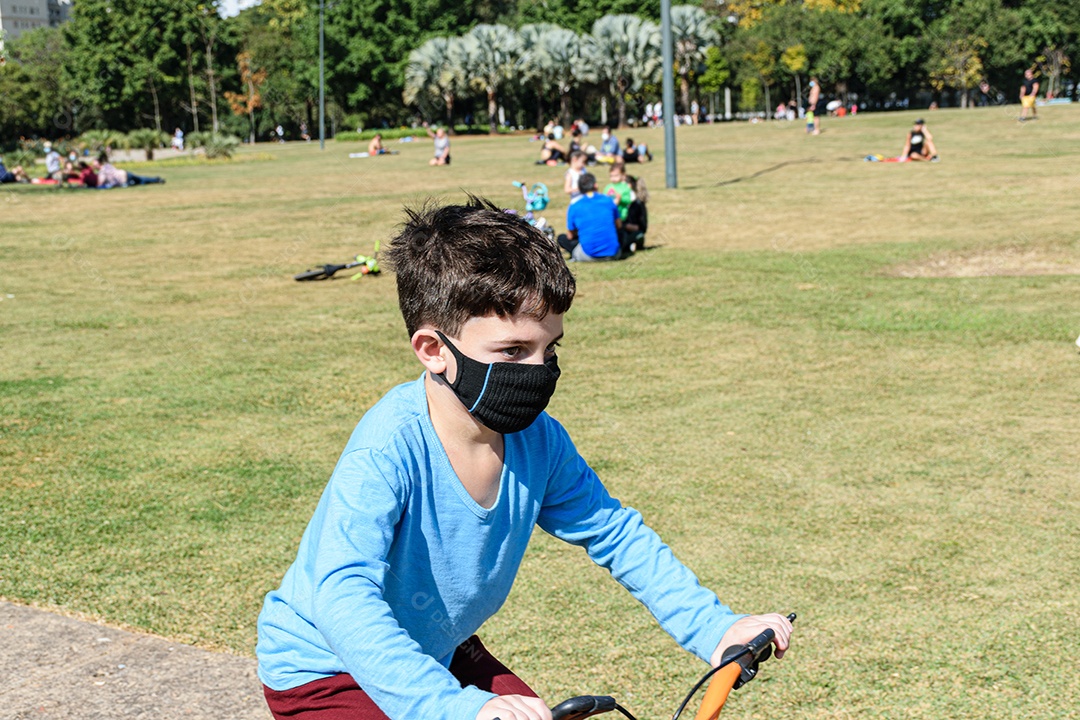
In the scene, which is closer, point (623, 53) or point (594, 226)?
point (594, 226)

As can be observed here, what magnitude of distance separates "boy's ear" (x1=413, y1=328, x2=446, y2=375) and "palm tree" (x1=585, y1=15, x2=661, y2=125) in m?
64.7

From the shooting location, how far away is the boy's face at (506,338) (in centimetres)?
229

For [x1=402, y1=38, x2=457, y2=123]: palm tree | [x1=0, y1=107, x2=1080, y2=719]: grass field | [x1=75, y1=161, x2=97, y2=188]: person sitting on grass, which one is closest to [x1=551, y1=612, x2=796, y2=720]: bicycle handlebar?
[x1=0, y1=107, x2=1080, y2=719]: grass field

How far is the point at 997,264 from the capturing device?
14734 mm

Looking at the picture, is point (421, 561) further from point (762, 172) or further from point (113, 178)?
point (113, 178)

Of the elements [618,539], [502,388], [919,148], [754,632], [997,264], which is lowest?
[997,264]

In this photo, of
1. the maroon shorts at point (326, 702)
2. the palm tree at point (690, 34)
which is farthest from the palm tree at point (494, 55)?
the maroon shorts at point (326, 702)

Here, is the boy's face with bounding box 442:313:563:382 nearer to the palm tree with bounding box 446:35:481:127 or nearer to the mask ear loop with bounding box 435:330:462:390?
the mask ear loop with bounding box 435:330:462:390

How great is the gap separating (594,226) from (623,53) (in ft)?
173

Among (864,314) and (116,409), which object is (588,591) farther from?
(864,314)

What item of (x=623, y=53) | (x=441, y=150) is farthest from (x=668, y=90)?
(x=623, y=53)

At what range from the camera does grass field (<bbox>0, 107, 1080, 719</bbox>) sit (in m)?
4.68

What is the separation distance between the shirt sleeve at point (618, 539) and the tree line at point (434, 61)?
67831 mm

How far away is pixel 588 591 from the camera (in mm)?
5223
